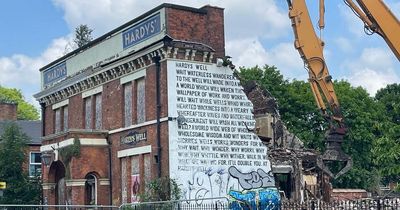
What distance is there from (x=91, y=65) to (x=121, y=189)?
7049 mm

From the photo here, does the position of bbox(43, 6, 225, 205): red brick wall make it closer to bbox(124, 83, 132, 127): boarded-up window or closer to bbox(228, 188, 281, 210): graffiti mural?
bbox(124, 83, 132, 127): boarded-up window

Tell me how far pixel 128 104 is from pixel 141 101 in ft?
3.86

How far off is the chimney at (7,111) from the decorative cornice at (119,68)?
16424mm

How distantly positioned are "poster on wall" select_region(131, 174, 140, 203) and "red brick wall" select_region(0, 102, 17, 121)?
86.9 feet

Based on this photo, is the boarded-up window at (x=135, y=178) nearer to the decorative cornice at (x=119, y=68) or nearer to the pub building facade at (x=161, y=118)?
the pub building facade at (x=161, y=118)

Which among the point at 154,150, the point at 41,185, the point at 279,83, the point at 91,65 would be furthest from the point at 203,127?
Result: the point at 279,83

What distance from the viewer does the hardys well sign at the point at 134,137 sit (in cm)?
2767

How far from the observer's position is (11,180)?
1363 inches

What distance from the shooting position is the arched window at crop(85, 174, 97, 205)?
97.4 feet

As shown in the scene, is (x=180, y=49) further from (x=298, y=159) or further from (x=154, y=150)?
(x=298, y=159)

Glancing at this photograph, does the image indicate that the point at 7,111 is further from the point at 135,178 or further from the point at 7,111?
the point at 135,178

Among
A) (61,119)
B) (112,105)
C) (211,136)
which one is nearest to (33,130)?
(61,119)

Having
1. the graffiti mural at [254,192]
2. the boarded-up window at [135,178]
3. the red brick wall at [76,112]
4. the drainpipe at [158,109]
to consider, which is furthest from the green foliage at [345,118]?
the drainpipe at [158,109]

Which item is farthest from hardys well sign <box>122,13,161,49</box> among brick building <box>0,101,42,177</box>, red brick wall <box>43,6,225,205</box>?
brick building <box>0,101,42,177</box>
